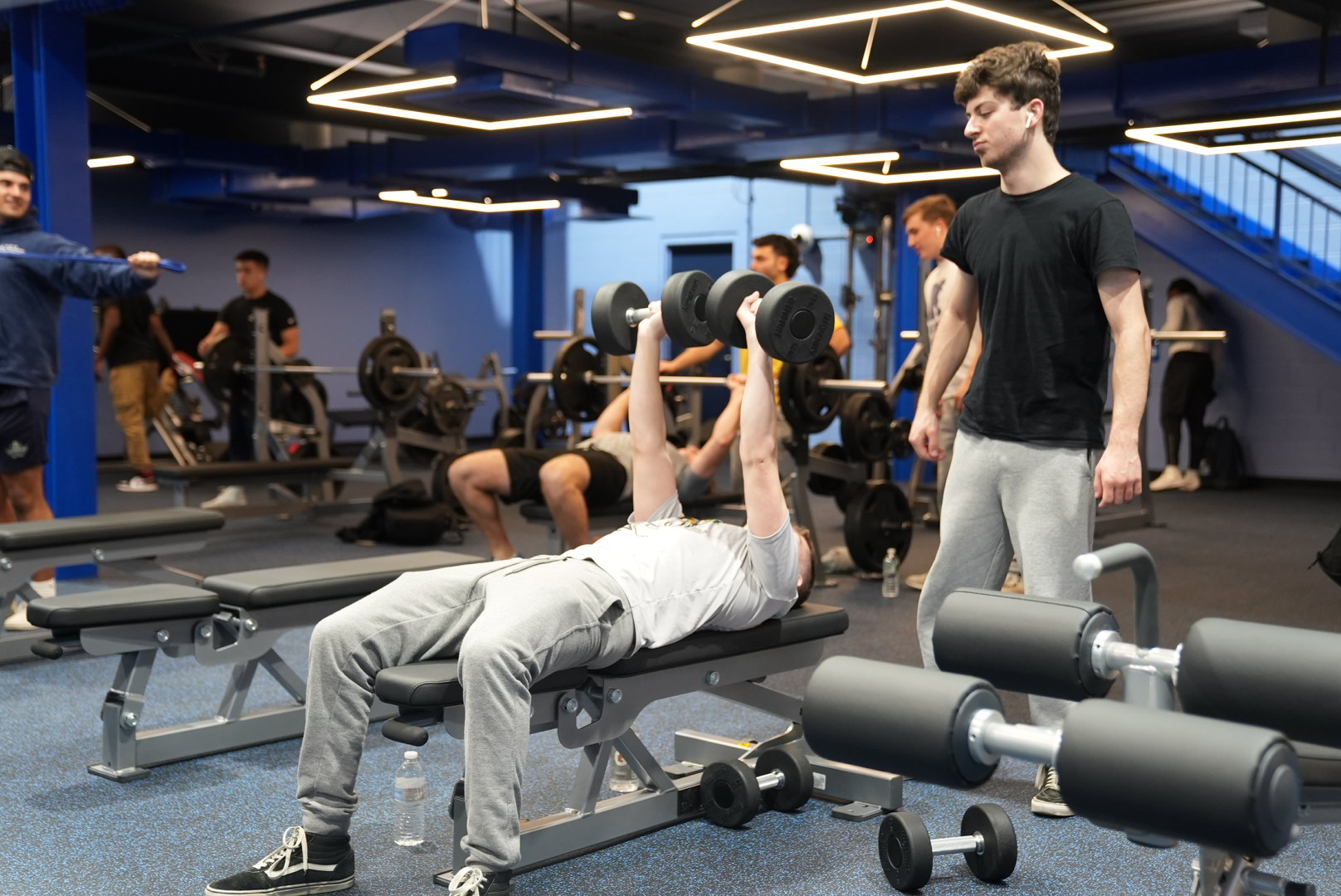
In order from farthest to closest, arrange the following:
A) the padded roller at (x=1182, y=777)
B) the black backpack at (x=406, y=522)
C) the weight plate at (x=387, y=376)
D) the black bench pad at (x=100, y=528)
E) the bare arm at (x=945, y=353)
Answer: the weight plate at (x=387, y=376) → the black backpack at (x=406, y=522) → the black bench pad at (x=100, y=528) → the bare arm at (x=945, y=353) → the padded roller at (x=1182, y=777)

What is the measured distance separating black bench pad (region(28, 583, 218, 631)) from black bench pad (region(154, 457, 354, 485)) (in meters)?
3.04

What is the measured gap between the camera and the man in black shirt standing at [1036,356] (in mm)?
2387

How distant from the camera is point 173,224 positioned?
37.2 feet

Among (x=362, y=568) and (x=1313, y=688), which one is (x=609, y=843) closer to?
(x=362, y=568)

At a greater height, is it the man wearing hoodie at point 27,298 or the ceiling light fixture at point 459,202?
the ceiling light fixture at point 459,202

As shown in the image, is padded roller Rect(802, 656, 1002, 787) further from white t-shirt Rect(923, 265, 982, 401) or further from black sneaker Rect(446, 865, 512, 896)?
white t-shirt Rect(923, 265, 982, 401)

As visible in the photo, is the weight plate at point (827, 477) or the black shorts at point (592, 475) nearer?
the black shorts at point (592, 475)

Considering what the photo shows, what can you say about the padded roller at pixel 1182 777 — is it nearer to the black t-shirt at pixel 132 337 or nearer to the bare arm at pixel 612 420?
the bare arm at pixel 612 420

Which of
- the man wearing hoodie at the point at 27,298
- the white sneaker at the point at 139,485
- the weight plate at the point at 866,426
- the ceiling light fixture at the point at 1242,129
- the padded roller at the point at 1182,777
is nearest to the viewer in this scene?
the padded roller at the point at 1182,777

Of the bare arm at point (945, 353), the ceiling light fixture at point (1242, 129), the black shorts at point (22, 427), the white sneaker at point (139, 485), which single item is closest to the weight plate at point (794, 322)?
the bare arm at point (945, 353)

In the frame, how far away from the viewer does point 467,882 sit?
6.87 ft

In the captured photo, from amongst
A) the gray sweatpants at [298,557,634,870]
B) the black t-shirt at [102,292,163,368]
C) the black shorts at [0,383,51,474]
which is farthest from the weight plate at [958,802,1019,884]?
the black t-shirt at [102,292,163,368]

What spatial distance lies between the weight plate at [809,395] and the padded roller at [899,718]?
12.5 ft

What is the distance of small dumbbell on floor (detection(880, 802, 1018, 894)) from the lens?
2271mm
